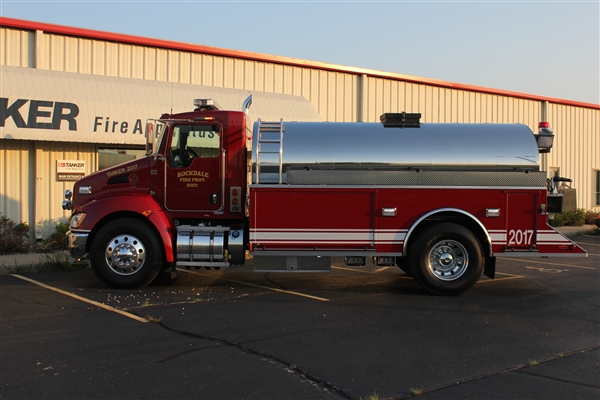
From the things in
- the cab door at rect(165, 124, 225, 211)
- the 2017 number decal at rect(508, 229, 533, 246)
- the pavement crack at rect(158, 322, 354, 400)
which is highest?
the cab door at rect(165, 124, 225, 211)

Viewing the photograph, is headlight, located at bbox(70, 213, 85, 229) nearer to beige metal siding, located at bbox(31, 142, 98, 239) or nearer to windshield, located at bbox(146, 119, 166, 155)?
windshield, located at bbox(146, 119, 166, 155)

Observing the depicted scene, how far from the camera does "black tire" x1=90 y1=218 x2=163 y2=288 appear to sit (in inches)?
357

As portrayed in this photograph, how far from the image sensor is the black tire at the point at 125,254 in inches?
357

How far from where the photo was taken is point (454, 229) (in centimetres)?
873

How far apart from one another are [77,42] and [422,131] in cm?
Answer: 1057

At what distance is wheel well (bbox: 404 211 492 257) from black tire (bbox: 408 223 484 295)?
0.44ft

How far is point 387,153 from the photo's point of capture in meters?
8.84

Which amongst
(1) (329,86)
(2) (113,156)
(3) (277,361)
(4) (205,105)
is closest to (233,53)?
(1) (329,86)

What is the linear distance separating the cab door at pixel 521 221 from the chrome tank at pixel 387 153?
48cm

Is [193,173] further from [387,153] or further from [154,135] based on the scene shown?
[387,153]

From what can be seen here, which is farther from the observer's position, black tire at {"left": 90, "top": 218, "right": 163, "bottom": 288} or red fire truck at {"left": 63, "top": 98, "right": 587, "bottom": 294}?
black tire at {"left": 90, "top": 218, "right": 163, "bottom": 288}

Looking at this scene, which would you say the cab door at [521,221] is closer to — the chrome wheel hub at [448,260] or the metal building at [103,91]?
the chrome wheel hub at [448,260]

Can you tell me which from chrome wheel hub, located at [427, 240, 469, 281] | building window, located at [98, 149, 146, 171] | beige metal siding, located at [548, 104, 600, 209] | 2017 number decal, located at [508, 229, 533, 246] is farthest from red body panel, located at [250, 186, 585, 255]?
beige metal siding, located at [548, 104, 600, 209]

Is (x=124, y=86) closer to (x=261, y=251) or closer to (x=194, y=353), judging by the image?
(x=261, y=251)
